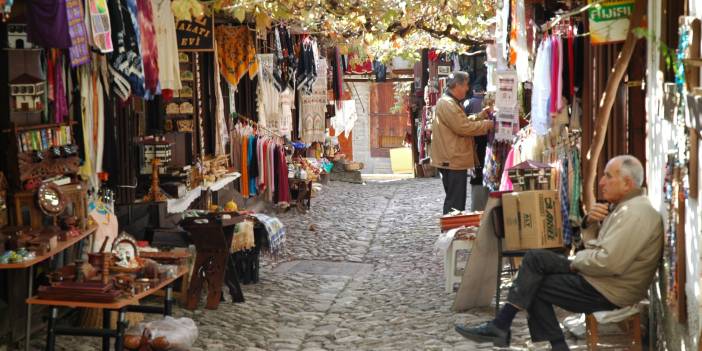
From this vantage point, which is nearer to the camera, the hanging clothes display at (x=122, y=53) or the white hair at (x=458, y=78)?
the hanging clothes display at (x=122, y=53)

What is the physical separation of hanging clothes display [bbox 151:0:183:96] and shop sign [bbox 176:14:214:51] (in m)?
1.40

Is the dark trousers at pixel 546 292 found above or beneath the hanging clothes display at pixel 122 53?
beneath

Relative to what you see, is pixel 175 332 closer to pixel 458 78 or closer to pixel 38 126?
pixel 38 126

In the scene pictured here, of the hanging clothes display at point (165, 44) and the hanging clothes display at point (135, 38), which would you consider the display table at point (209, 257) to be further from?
the hanging clothes display at point (165, 44)

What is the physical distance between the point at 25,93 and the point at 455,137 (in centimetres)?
655

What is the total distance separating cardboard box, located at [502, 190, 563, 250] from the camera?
371 inches

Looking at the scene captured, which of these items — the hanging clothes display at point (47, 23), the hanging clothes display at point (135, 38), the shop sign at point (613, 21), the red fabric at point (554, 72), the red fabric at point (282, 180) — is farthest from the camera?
the red fabric at point (282, 180)

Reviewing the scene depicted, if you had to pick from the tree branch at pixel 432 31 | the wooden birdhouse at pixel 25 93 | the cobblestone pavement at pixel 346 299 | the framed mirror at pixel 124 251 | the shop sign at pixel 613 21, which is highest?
the tree branch at pixel 432 31

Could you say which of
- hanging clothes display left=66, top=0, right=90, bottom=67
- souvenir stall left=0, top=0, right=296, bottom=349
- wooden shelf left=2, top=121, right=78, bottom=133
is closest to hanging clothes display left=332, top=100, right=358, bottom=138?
souvenir stall left=0, top=0, right=296, bottom=349

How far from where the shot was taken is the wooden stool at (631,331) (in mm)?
7789

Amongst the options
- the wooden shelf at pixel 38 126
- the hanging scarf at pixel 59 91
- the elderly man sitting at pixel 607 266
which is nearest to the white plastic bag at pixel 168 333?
the wooden shelf at pixel 38 126

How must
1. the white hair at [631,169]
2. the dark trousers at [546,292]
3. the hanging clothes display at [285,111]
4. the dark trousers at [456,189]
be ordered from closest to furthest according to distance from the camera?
the white hair at [631,169], the dark trousers at [546,292], the dark trousers at [456,189], the hanging clothes display at [285,111]

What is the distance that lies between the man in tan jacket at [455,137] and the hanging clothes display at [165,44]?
393 centimetres

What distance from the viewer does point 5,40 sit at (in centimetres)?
880
